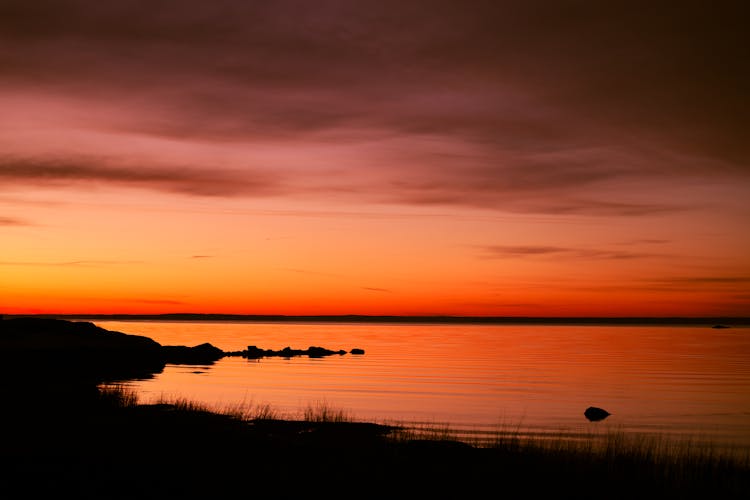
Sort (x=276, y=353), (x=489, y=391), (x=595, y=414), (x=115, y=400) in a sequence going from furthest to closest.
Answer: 1. (x=276, y=353)
2. (x=489, y=391)
3. (x=595, y=414)
4. (x=115, y=400)

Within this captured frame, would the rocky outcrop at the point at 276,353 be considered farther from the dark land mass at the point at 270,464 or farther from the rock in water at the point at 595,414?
the dark land mass at the point at 270,464

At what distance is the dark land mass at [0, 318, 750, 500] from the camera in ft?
46.4

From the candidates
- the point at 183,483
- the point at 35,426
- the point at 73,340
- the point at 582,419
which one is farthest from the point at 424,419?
the point at 73,340

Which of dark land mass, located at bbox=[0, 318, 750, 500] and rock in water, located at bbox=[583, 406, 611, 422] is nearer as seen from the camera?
dark land mass, located at bbox=[0, 318, 750, 500]

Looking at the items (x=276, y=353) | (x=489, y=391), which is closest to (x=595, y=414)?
(x=489, y=391)

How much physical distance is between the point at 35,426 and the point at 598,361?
7184 cm

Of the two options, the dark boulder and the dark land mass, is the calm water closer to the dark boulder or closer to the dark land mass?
the dark boulder

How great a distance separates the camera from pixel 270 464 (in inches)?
652

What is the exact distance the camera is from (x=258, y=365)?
7081 cm

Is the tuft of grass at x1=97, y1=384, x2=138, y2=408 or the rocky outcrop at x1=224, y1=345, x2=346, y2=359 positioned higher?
the tuft of grass at x1=97, y1=384, x2=138, y2=408

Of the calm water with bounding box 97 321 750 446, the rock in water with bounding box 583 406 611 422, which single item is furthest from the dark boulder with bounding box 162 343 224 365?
the rock in water with bounding box 583 406 611 422

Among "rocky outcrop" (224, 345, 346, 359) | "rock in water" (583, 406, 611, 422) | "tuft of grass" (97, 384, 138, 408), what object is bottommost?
"rock in water" (583, 406, 611, 422)

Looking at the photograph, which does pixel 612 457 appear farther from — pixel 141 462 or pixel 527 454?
pixel 141 462

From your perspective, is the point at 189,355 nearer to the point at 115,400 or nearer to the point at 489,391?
the point at 489,391
